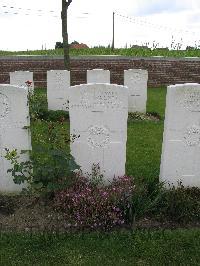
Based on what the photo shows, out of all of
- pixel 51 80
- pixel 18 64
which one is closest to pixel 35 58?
pixel 18 64

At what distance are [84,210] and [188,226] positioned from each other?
1.26 metres

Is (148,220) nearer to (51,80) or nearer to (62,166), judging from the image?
(62,166)

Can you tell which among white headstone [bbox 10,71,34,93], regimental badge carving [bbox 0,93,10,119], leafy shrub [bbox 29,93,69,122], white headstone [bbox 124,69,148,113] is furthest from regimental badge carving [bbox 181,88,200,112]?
white headstone [bbox 10,71,34,93]

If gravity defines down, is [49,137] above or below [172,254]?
above

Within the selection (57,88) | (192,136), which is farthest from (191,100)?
(57,88)

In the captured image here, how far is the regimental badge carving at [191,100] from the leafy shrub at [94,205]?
4.15ft

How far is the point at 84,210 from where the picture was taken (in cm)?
458

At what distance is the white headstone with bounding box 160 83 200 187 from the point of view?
507 cm

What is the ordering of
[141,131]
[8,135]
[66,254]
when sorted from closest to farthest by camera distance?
[66,254] → [8,135] → [141,131]

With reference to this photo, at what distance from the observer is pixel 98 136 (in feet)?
17.3

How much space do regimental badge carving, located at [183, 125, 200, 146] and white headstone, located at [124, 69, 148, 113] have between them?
5.77 metres

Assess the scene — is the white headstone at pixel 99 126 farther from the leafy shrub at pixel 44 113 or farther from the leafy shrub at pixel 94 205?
the leafy shrub at pixel 44 113

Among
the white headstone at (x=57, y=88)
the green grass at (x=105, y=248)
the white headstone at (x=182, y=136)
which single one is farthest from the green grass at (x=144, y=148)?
the white headstone at (x=57, y=88)

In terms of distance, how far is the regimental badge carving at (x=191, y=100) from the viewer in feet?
16.6
